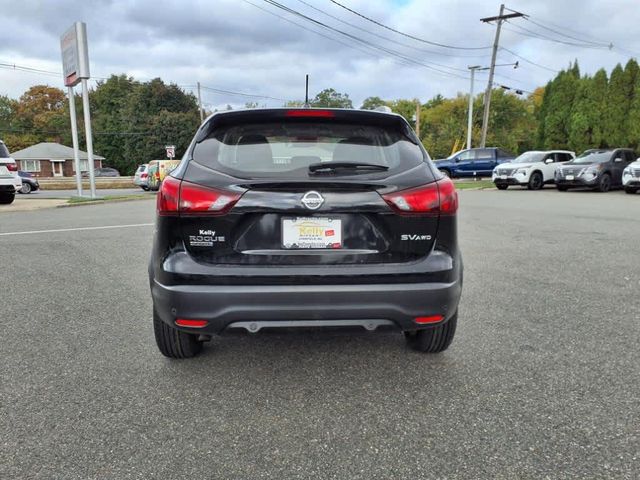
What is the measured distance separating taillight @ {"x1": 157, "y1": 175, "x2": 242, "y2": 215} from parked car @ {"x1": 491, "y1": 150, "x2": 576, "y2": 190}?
68.2ft

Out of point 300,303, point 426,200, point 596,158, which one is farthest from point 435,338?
point 596,158

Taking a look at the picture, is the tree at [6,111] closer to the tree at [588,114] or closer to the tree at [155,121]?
the tree at [155,121]

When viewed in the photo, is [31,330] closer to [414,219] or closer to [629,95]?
[414,219]

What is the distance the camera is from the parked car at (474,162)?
2745cm

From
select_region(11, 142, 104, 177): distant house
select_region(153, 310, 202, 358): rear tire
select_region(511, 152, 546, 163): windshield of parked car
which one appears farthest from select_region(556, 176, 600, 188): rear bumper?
select_region(11, 142, 104, 177): distant house

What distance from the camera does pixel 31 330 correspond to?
4.02 meters

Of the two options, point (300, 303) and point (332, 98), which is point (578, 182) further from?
point (332, 98)

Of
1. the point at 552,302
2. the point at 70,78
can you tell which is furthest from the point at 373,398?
the point at 70,78

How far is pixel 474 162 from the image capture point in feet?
90.1

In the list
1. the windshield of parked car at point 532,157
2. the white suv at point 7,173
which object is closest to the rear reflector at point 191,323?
the white suv at point 7,173

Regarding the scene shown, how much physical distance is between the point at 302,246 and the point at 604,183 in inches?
815

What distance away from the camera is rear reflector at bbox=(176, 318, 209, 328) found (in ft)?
8.92

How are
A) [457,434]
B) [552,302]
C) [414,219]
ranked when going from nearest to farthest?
1. [457,434]
2. [414,219]
3. [552,302]

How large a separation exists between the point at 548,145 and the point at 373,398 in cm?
3527
